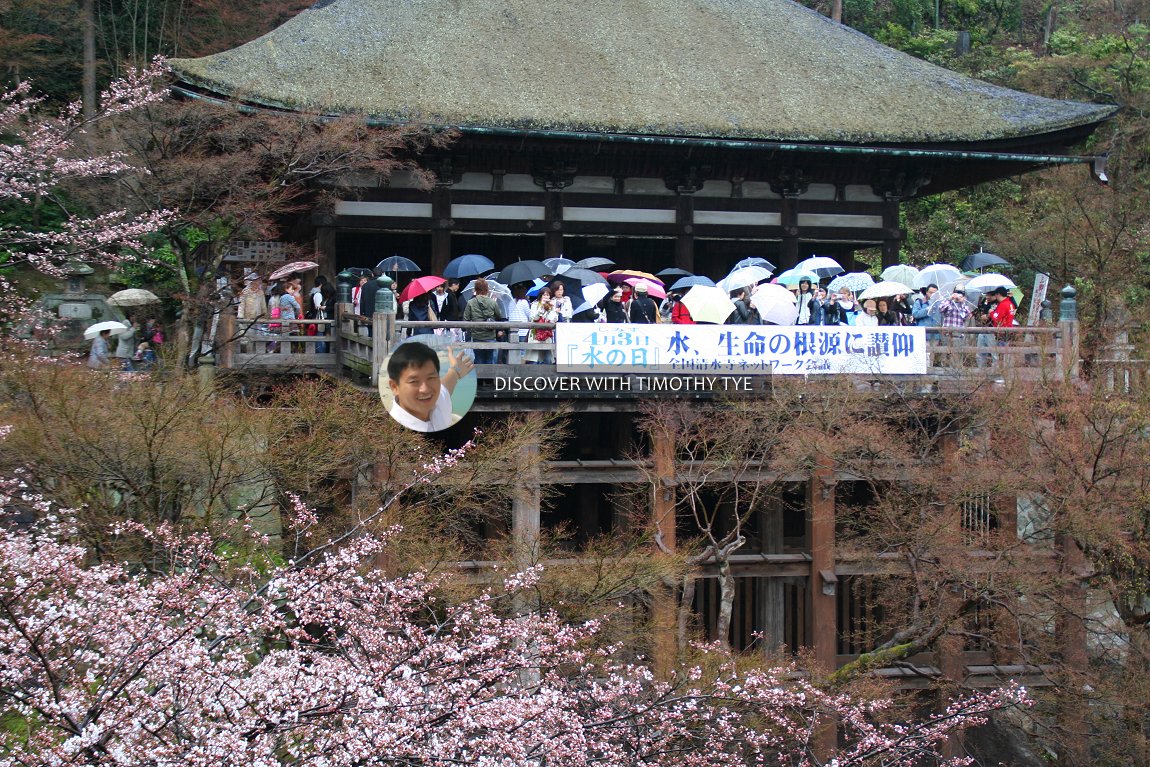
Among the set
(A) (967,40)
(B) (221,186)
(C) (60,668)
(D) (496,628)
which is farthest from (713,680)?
(A) (967,40)

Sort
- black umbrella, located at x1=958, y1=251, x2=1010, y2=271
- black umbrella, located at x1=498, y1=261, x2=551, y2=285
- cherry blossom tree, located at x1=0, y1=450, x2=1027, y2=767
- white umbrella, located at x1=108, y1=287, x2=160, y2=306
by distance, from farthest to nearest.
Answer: white umbrella, located at x1=108, y1=287, x2=160, y2=306, black umbrella, located at x1=958, y1=251, x2=1010, y2=271, black umbrella, located at x1=498, y1=261, x2=551, y2=285, cherry blossom tree, located at x1=0, y1=450, x2=1027, y2=767

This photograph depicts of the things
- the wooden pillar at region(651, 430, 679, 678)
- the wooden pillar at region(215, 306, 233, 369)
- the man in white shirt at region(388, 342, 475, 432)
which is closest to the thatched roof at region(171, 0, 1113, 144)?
the wooden pillar at region(215, 306, 233, 369)

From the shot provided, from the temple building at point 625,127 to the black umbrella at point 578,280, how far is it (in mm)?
2567

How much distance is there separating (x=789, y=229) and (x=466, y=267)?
5889mm

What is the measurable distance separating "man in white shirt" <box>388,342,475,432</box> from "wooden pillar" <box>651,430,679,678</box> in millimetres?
2962

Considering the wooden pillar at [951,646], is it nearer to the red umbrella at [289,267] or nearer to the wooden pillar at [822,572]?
the wooden pillar at [822,572]

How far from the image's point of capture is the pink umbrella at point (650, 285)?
16.3 metres

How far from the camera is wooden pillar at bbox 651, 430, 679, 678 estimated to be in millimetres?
13789

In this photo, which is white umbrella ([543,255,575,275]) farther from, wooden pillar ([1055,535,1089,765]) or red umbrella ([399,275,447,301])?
wooden pillar ([1055,535,1089,765])

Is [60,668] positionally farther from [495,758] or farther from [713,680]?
[713,680]

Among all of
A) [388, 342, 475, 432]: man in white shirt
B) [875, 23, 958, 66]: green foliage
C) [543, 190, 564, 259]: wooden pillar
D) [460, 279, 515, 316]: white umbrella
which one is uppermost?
[875, 23, 958, 66]: green foliage

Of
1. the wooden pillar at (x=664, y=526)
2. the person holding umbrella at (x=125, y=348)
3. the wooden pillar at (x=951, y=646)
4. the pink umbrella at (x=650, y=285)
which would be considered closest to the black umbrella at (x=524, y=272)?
the pink umbrella at (x=650, y=285)

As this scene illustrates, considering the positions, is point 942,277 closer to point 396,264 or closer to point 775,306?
point 775,306

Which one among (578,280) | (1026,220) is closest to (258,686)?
(578,280)
